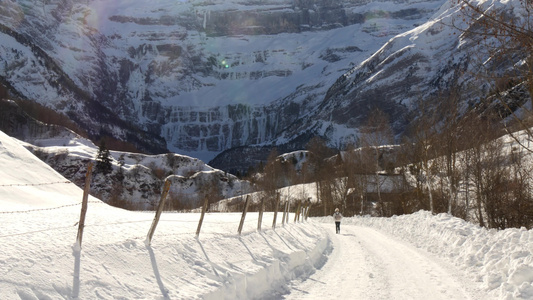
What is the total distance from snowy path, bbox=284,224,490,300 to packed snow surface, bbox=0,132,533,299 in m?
0.03

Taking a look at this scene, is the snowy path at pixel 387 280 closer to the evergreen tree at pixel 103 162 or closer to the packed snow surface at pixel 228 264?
the packed snow surface at pixel 228 264

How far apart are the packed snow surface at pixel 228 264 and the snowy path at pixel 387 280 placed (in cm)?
3

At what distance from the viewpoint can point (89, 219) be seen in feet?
38.1

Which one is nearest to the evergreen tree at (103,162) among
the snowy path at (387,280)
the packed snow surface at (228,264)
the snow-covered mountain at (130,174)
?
the snow-covered mountain at (130,174)

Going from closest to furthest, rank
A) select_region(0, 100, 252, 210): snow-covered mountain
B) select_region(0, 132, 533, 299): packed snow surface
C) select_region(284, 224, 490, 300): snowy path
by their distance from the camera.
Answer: select_region(0, 132, 533, 299): packed snow surface → select_region(284, 224, 490, 300): snowy path → select_region(0, 100, 252, 210): snow-covered mountain

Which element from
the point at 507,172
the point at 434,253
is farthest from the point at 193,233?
the point at 507,172

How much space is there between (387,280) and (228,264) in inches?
184

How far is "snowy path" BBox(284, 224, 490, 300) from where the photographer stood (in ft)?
31.8

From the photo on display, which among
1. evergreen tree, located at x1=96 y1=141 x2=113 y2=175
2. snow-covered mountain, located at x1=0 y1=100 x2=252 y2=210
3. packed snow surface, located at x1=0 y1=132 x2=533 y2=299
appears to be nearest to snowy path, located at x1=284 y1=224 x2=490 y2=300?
packed snow surface, located at x1=0 y1=132 x2=533 y2=299

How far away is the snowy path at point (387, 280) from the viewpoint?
969 cm

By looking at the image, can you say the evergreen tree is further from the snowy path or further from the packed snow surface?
the snowy path

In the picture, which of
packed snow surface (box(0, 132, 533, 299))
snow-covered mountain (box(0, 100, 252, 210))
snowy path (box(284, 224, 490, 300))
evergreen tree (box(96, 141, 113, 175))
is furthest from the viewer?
evergreen tree (box(96, 141, 113, 175))

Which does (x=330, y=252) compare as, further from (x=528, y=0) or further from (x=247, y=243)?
(x=528, y=0)

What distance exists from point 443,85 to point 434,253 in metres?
193
